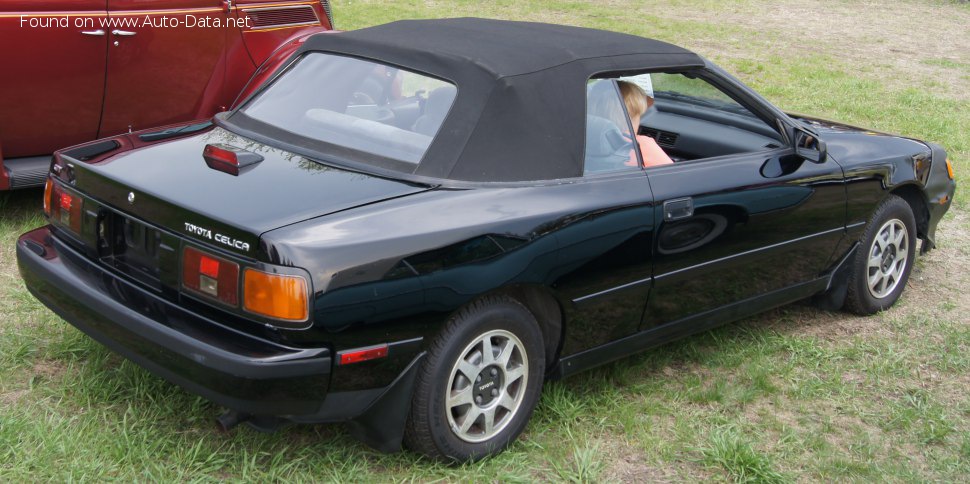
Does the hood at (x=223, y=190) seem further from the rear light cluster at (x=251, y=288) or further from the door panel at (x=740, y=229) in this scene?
the door panel at (x=740, y=229)

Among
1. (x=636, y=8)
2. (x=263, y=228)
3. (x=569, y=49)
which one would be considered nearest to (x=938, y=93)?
(x=636, y=8)

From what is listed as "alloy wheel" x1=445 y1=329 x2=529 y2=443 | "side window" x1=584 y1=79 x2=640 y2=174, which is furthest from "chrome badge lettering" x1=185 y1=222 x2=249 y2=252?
A: "side window" x1=584 y1=79 x2=640 y2=174

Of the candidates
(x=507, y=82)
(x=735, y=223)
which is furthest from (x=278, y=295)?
(x=735, y=223)

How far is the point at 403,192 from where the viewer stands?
317 cm

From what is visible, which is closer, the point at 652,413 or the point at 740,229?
the point at 652,413

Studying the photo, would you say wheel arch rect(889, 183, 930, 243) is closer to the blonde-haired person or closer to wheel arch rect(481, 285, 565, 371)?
the blonde-haired person

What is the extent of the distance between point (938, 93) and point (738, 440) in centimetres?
839

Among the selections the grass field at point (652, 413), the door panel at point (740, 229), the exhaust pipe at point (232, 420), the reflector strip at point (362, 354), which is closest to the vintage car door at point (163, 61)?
the grass field at point (652, 413)

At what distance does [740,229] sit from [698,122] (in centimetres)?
92

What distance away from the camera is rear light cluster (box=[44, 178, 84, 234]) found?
3.44 metres

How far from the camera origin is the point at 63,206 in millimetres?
3537

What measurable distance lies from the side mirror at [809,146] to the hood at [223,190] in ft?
6.34

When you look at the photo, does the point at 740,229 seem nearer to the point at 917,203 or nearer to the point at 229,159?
the point at 917,203

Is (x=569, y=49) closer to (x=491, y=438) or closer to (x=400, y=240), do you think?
(x=400, y=240)
